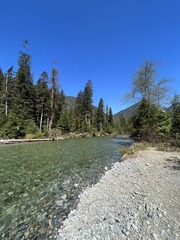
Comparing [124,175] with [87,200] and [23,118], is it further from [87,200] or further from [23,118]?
[23,118]

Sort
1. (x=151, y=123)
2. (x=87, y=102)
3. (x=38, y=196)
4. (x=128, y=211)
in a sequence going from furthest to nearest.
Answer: (x=87, y=102), (x=151, y=123), (x=38, y=196), (x=128, y=211)

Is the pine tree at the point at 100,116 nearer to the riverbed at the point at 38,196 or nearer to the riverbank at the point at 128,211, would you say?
the riverbed at the point at 38,196

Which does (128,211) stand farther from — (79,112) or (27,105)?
(79,112)

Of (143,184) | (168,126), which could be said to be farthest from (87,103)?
(143,184)

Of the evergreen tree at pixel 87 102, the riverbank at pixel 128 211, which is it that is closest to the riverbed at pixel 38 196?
the riverbank at pixel 128 211

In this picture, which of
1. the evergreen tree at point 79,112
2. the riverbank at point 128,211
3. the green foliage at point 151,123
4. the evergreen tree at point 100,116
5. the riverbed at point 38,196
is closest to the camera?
the riverbank at point 128,211

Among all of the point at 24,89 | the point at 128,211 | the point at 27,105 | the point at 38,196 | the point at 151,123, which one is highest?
the point at 24,89

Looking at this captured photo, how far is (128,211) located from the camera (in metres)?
3.61

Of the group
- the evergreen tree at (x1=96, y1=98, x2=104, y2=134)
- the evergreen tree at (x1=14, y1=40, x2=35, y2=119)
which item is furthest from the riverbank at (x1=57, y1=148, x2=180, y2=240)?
the evergreen tree at (x1=96, y1=98, x2=104, y2=134)

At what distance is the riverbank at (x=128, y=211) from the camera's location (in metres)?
2.86

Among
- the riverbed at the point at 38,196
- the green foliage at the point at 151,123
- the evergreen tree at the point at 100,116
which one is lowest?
the riverbed at the point at 38,196

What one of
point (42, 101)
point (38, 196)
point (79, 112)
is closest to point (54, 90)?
point (42, 101)

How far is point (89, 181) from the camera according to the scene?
6328mm

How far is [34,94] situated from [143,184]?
31343mm
